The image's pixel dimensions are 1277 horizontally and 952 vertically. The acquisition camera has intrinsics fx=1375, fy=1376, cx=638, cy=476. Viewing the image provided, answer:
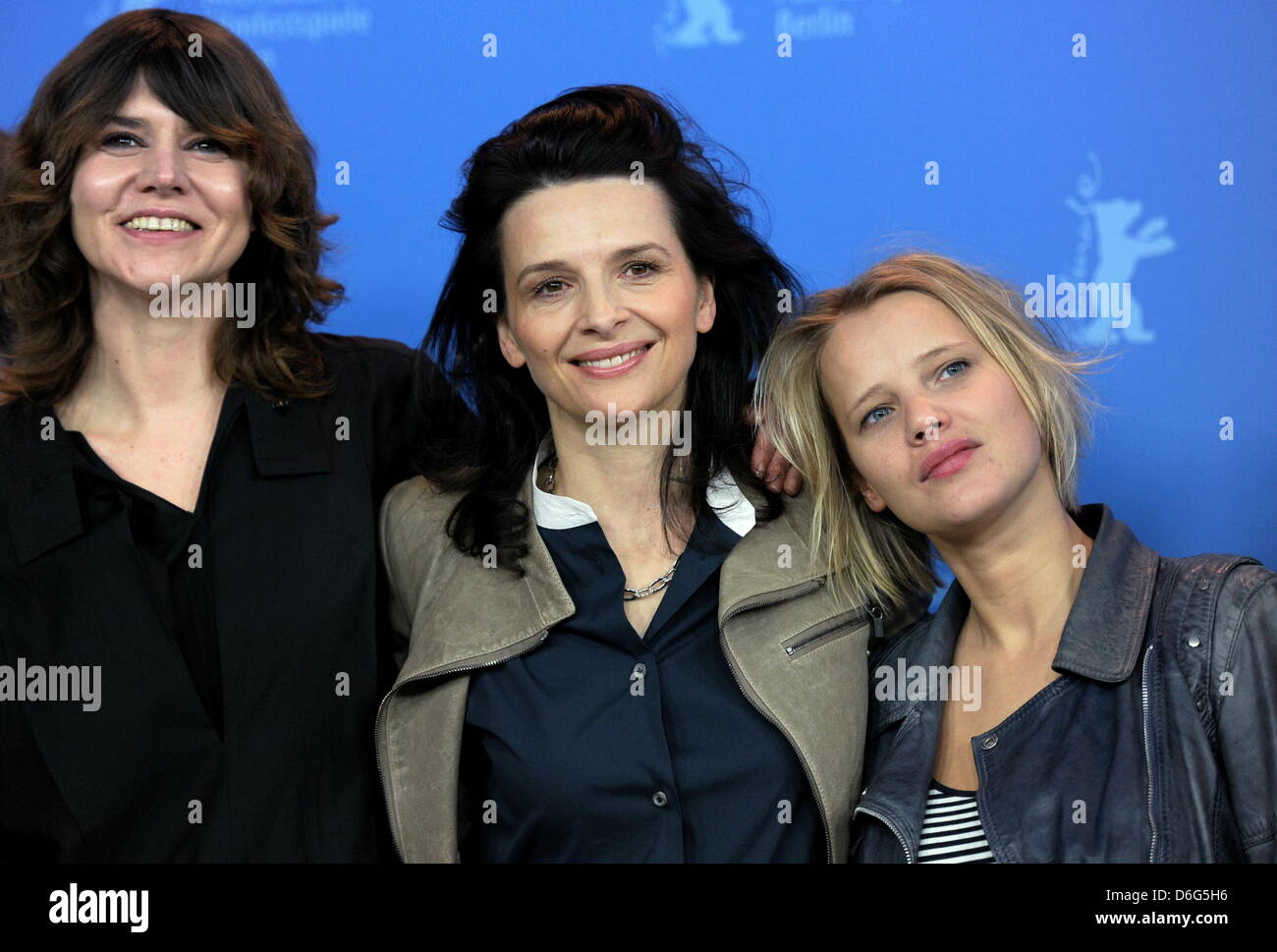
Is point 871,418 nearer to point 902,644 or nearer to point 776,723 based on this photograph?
point 902,644

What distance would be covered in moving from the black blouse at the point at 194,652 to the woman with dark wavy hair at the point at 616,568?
0.40 feet

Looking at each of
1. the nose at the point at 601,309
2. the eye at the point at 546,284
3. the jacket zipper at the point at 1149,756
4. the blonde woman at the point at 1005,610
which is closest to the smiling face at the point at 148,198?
the eye at the point at 546,284

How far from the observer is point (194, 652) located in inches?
96.1

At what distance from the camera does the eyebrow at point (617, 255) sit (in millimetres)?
2518

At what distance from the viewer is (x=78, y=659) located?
7.87 feet

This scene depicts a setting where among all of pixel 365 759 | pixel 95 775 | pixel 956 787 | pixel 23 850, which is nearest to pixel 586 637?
pixel 365 759

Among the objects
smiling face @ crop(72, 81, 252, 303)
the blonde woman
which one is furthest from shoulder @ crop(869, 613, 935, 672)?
smiling face @ crop(72, 81, 252, 303)

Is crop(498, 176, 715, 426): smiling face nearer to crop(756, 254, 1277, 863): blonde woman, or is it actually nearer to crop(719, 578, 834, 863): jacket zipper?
crop(756, 254, 1277, 863): blonde woman

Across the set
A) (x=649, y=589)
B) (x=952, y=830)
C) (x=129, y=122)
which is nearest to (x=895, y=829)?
(x=952, y=830)

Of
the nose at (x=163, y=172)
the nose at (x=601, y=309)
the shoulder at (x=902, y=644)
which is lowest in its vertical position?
the shoulder at (x=902, y=644)

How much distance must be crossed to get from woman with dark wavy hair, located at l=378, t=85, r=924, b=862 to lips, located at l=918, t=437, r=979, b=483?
1.02 feet

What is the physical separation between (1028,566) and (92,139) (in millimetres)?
1834

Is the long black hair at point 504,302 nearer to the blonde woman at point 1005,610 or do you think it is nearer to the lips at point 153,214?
the blonde woman at point 1005,610
